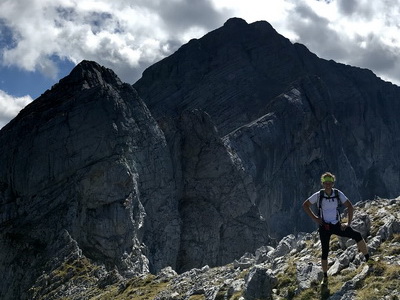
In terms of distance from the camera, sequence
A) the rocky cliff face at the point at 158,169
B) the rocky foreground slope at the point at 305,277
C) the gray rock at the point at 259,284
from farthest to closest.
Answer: the rocky cliff face at the point at 158,169 → the gray rock at the point at 259,284 → the rocky foreground slope at the point at 305,277

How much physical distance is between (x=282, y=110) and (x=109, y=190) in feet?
258

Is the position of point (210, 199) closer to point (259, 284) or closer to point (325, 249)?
point (259, 284)

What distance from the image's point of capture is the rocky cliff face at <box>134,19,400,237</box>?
130625mm

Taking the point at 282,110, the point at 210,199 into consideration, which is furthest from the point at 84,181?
the point at 282,110

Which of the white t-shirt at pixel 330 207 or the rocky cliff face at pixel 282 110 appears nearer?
the white t-shirt at pixel 330 207

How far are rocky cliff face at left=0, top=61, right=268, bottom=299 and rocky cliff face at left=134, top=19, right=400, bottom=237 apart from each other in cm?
2532

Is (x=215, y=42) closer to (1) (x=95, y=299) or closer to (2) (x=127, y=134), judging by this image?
(2) (x=127, y=134)

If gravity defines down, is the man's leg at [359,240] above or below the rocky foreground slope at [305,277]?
above

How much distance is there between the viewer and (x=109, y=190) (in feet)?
230

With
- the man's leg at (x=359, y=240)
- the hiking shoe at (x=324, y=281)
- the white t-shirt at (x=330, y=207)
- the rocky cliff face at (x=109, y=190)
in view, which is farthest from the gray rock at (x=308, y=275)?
the rocky cliff face at (x=109, y=190)

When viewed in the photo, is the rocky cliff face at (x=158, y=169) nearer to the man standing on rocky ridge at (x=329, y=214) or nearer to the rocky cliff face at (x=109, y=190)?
the rocky cliff face at (x=109, y=190)

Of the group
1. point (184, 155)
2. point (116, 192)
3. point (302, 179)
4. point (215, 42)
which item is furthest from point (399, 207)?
point (215, 42)

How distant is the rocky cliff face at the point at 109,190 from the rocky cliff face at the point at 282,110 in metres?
25.3

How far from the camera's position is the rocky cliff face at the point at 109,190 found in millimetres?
64438
